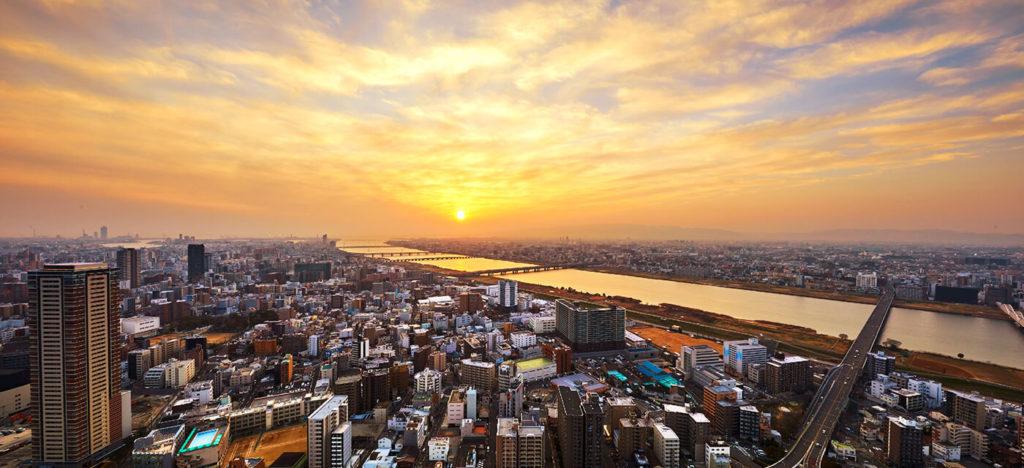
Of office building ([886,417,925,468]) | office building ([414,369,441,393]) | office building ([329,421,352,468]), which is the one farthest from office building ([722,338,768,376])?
office building ([329,421,352,468])

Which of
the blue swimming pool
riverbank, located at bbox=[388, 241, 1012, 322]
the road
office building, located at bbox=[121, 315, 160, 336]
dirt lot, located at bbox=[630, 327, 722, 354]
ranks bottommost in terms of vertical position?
dirt lot, located at bbox=[630, 327, 722, 354]

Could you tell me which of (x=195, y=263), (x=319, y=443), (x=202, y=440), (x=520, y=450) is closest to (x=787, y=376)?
(x=520, y=450)

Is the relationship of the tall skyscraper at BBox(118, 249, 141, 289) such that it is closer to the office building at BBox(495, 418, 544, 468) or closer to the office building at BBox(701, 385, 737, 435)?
the office building at BBox(495, 418, 544, 468)

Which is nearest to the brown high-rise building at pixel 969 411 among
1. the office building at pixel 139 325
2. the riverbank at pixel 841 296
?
the riverbank at pixel 841 296

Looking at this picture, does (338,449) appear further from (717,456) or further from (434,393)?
(717,456)

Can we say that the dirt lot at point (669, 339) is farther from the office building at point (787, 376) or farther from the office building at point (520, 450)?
the office building at point (520, 450)
